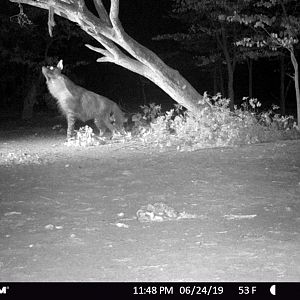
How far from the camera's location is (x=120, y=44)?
631 inches

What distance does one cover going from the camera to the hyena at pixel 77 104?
16.5m

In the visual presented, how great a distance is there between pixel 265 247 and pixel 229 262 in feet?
2.03

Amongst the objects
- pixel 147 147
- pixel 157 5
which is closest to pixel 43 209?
pixel 147 147

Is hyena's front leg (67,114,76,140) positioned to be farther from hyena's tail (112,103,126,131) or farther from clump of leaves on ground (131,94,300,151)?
clump of leaves on ground (131,94,300,151)

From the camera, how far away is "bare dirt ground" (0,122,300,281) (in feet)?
17.2

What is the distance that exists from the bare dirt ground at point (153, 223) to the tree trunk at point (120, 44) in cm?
357

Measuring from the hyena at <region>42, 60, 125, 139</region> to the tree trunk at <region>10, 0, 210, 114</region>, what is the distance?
1349mm

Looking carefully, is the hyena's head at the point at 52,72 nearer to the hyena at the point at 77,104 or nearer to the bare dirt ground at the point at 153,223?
the hyena at the point at 77,104

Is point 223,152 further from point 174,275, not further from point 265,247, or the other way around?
point 174,275
